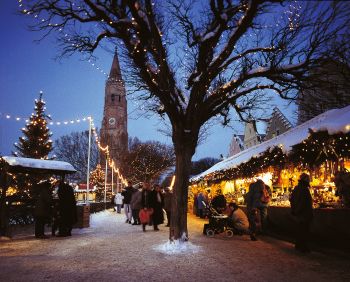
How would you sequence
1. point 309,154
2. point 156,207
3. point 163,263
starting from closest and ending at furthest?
point 163,263 < point 309,154 < point 156,207

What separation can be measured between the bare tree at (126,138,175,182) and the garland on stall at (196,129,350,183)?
39476 millimetres

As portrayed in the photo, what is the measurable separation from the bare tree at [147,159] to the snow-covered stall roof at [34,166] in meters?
39.3

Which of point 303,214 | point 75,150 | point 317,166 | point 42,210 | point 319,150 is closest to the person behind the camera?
point 303,214

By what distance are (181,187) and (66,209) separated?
5.14 metres

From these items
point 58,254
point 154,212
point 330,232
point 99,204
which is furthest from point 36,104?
point 330,232

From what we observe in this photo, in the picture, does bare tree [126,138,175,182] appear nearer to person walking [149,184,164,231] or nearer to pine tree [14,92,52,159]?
pine tree [14,92,52,159]

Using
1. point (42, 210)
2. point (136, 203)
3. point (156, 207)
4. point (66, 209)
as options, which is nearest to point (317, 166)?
point (156, 207)

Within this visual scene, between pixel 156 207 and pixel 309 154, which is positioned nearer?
pixel 309 154

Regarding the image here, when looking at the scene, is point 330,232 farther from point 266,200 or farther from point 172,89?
point 172,89

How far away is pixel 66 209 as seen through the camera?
12.7 m

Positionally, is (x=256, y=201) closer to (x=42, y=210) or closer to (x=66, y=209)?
(x=66, y=209)

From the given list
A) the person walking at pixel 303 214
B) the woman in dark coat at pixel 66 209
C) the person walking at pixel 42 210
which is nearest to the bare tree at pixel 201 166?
the woman in dark coat at pixel 66 209

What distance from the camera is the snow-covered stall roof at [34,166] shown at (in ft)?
41.9

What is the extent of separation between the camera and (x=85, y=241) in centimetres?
1092
